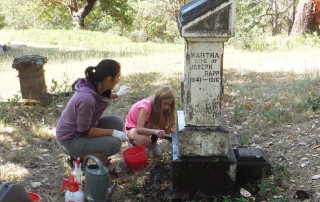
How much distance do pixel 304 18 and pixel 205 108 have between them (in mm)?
10367

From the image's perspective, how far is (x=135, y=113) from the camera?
176 inches

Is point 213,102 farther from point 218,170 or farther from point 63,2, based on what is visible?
point 63,2

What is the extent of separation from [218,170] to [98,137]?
1.23 metres

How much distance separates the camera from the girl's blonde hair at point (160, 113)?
4.24 metres

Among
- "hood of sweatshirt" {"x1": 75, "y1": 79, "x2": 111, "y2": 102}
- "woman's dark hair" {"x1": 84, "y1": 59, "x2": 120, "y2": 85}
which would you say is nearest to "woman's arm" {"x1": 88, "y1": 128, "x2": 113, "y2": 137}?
"hood of sweatshirt" {"x1": 75, "y1": 79, "x2": 111, "y2": 102}

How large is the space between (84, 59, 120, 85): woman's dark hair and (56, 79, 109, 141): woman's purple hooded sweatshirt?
0.09m

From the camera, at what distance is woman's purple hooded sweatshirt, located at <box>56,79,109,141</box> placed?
365 cm

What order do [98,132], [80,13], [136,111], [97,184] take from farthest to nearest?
[80,13]
[136,111]
[98,132]
[97,184]

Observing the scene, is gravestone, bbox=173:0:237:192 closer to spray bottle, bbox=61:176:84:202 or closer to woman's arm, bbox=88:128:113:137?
woman's arm, bbox=88:128:113:137

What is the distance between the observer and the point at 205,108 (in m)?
3.53

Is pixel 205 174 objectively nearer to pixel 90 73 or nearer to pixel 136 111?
pixel 136 111

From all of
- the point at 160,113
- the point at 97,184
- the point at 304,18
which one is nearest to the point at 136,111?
the point at 160,113

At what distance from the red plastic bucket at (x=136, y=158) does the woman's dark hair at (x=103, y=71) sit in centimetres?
88

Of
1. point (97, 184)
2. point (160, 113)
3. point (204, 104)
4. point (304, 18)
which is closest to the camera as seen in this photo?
point (97, 184)
